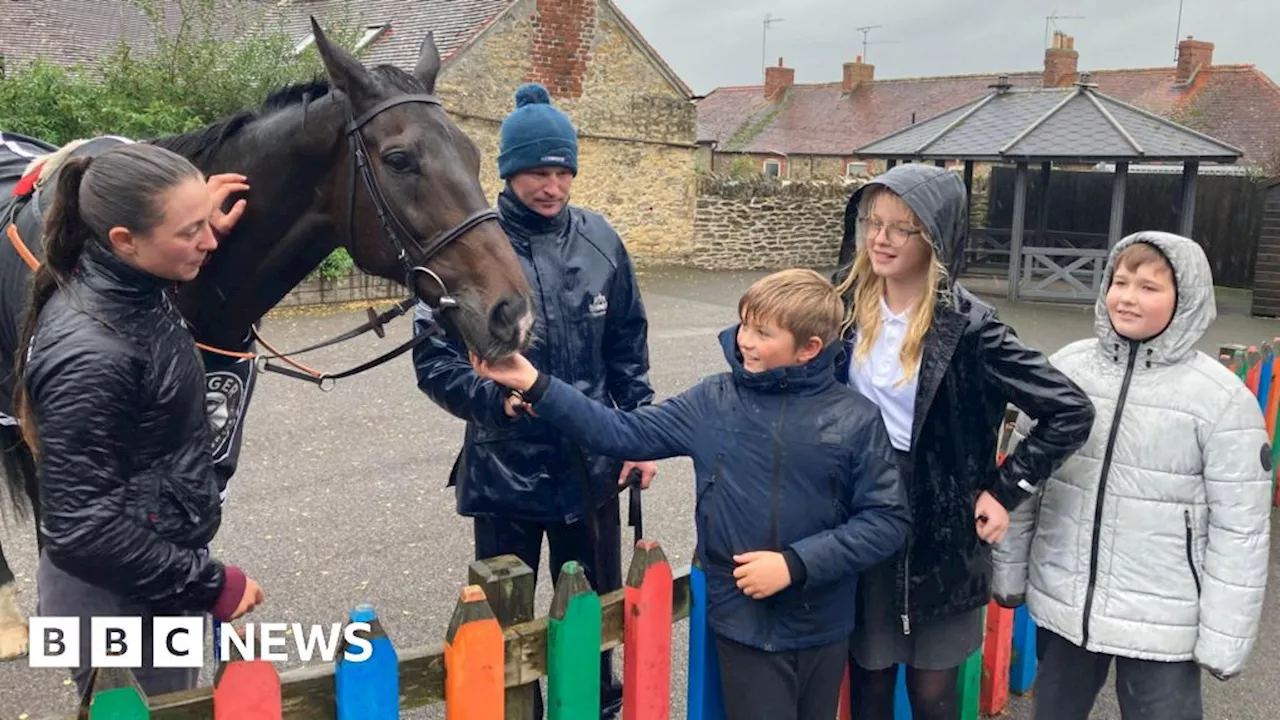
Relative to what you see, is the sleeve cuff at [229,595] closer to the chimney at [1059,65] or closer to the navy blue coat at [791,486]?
the navy blue coat at [791,486]

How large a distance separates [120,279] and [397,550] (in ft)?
11.2

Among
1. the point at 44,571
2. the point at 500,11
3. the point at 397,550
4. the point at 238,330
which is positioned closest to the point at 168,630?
the point at 44,571

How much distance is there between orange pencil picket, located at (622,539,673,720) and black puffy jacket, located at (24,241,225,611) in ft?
3.18

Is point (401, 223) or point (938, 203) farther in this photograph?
point (401, 223)

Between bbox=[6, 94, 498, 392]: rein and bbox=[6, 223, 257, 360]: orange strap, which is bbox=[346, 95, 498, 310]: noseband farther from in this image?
bbox=[6, 223, 257, 360]: orange strap

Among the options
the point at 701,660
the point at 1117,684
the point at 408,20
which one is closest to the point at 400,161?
the point at 701,660

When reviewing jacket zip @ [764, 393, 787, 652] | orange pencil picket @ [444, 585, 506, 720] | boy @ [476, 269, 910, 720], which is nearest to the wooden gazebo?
boy @ [476, 269, 910, 720]

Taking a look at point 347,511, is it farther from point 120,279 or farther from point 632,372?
point 120,279

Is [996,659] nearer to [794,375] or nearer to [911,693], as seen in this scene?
[911,693]

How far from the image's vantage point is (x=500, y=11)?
55.7 ft

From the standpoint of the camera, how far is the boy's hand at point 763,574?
2.22 m

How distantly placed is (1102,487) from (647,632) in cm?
127

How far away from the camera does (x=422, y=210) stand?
2.60 meters

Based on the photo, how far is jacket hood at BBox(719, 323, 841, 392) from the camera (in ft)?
7.62
